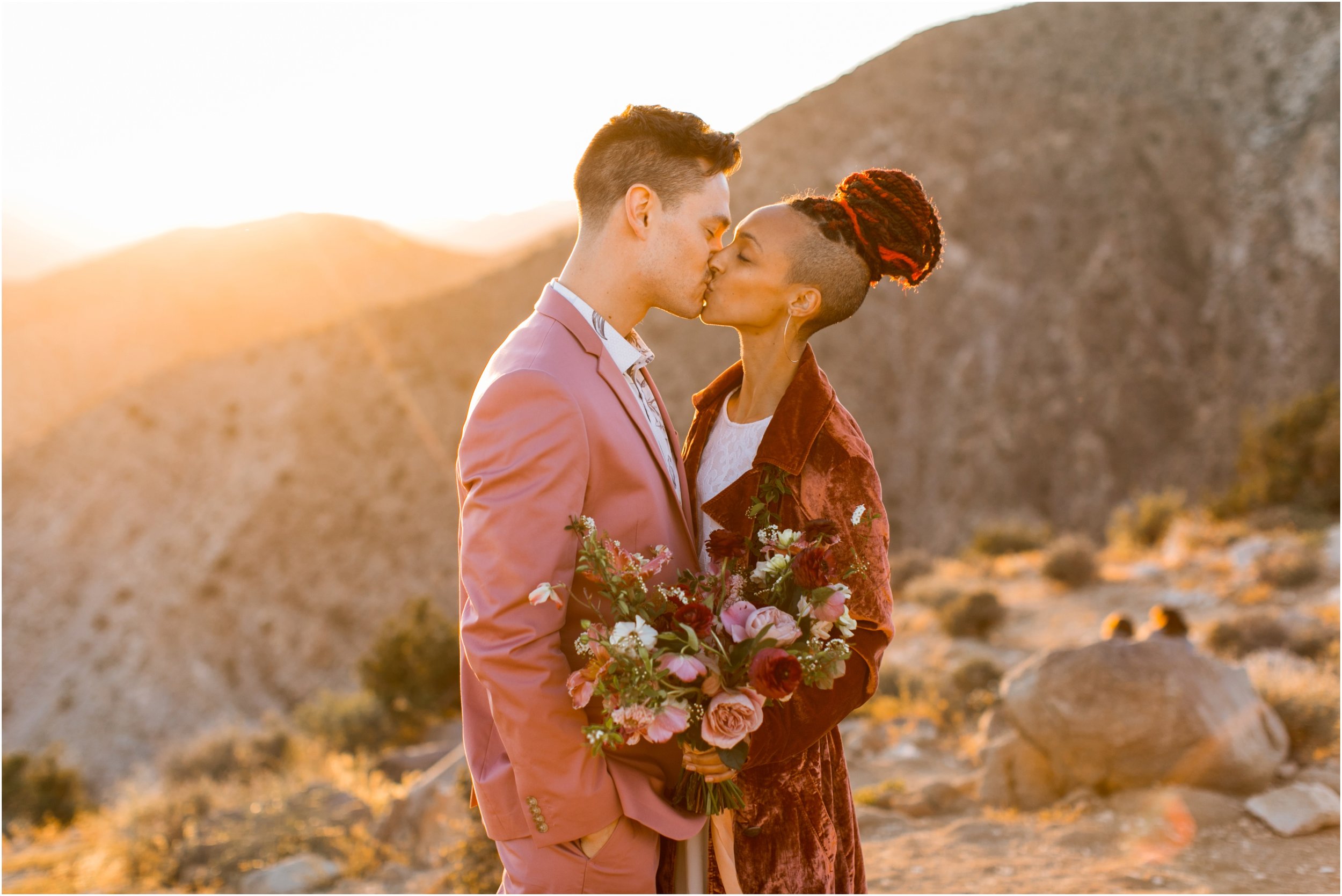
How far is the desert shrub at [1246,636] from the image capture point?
9.35 meters

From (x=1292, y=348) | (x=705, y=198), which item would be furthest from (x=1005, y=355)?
(x=705, y=198)

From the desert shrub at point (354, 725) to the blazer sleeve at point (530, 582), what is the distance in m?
10.6

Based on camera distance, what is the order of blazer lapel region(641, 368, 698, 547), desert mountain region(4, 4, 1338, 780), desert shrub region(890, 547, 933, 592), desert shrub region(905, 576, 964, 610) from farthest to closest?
desert mountain region(4, 4, 1338, 780), desert shrub region(890, 547, 933, 592), desert shrub region(905, 576, 964, 610), blazer lapel region(641, 368, 698, 547)

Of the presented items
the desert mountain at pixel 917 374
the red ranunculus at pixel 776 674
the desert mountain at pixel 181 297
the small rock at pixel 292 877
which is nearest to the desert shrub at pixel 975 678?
the small rock at pixel 292 877

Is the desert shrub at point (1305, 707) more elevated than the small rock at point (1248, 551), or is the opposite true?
the desert shrub at point (1305, 707)

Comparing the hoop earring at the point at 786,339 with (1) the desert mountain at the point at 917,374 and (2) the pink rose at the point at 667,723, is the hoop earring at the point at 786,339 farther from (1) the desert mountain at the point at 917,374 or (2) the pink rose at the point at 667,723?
(1) the desert mountain at the point at 917,374

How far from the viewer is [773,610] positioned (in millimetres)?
1912

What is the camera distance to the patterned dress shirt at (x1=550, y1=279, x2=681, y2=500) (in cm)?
237

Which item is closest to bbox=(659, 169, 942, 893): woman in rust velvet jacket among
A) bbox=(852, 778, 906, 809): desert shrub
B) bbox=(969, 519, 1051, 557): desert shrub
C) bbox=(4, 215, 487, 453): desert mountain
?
bbox=(852, 778, 906, 809): desert shrub

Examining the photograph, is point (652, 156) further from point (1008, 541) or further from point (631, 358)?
point (1008, 541)

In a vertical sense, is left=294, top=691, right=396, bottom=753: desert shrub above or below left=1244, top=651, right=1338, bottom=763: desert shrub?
below

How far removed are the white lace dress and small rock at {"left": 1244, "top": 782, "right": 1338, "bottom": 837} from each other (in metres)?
5.31

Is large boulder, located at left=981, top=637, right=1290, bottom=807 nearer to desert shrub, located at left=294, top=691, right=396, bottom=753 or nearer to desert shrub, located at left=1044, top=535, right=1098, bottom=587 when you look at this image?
desert shrub, located at left=1044, top=535, right=1098, bottom=587

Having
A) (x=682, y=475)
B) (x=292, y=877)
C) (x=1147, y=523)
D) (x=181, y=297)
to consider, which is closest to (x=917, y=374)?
(x=1147, y=523)
